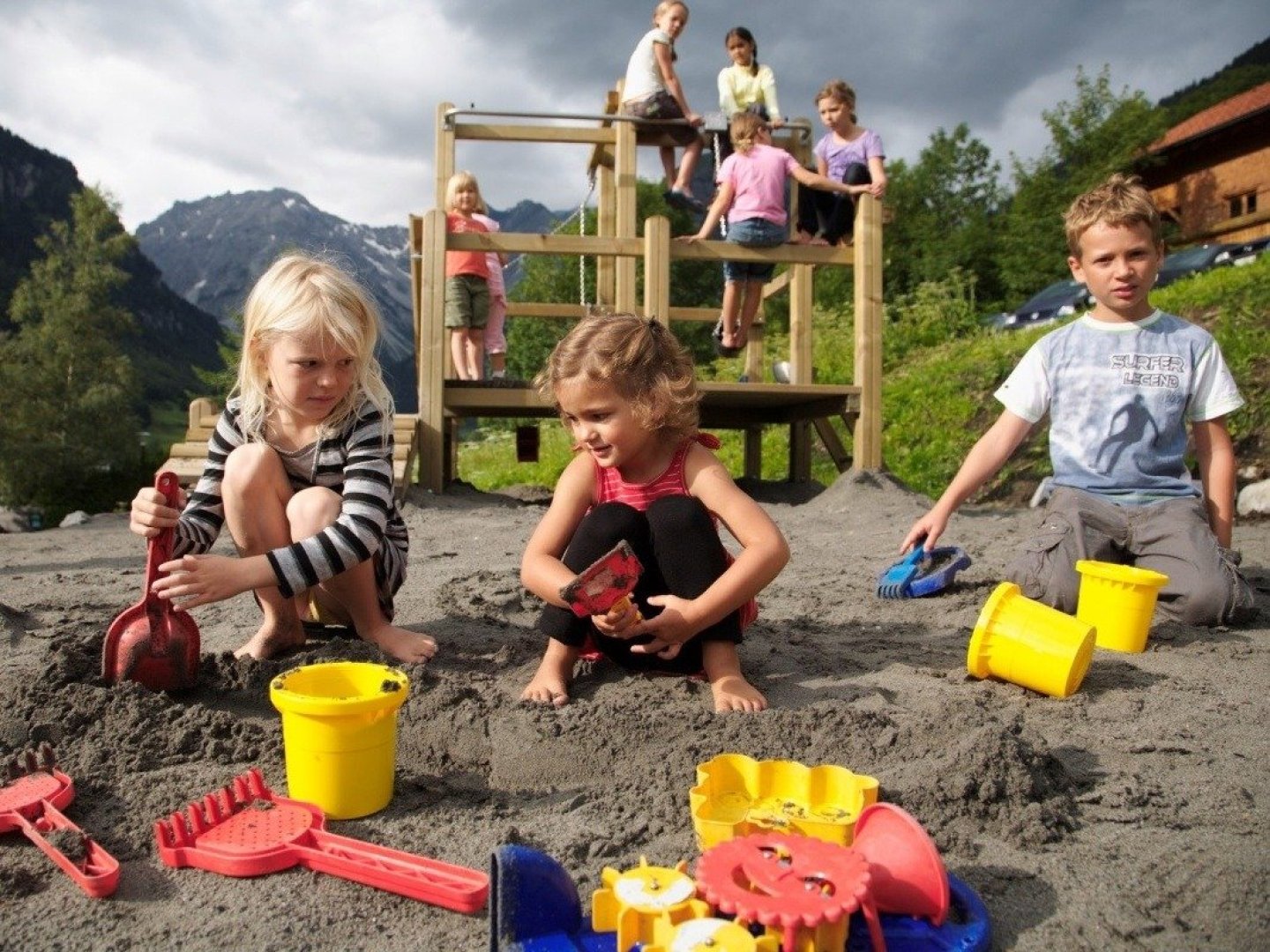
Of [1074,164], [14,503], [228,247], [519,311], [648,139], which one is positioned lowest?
[14,503]

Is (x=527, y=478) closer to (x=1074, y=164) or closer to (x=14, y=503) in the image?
(x=14, y=503)

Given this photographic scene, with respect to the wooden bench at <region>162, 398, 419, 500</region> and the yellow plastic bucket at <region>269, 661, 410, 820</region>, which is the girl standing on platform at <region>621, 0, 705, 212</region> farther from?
the yellow plastic bucket at <region>269, 661, 410, 820</region>

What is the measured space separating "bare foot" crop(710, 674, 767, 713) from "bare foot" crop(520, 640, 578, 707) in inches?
12.5

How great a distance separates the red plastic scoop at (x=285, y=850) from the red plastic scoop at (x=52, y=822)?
0.09 meters

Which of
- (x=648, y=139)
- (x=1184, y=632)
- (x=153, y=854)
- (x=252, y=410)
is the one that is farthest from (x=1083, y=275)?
(x=648, y=139)

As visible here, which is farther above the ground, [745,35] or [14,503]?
[745,35]

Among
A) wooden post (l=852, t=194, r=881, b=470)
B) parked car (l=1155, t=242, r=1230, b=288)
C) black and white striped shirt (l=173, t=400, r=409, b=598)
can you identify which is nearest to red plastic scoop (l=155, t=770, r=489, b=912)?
black and white striped shirt (l=173, t=400, r=409, b=598)

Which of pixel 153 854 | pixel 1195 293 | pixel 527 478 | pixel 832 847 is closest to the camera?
pixel 832 847

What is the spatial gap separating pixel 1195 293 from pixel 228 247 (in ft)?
262

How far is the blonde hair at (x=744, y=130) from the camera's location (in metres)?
5.83

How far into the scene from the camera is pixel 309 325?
217 cm

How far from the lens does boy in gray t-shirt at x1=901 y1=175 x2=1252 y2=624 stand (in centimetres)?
288

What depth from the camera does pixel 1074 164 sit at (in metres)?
26.6

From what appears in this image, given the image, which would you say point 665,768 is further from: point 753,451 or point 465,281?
point 753,451
